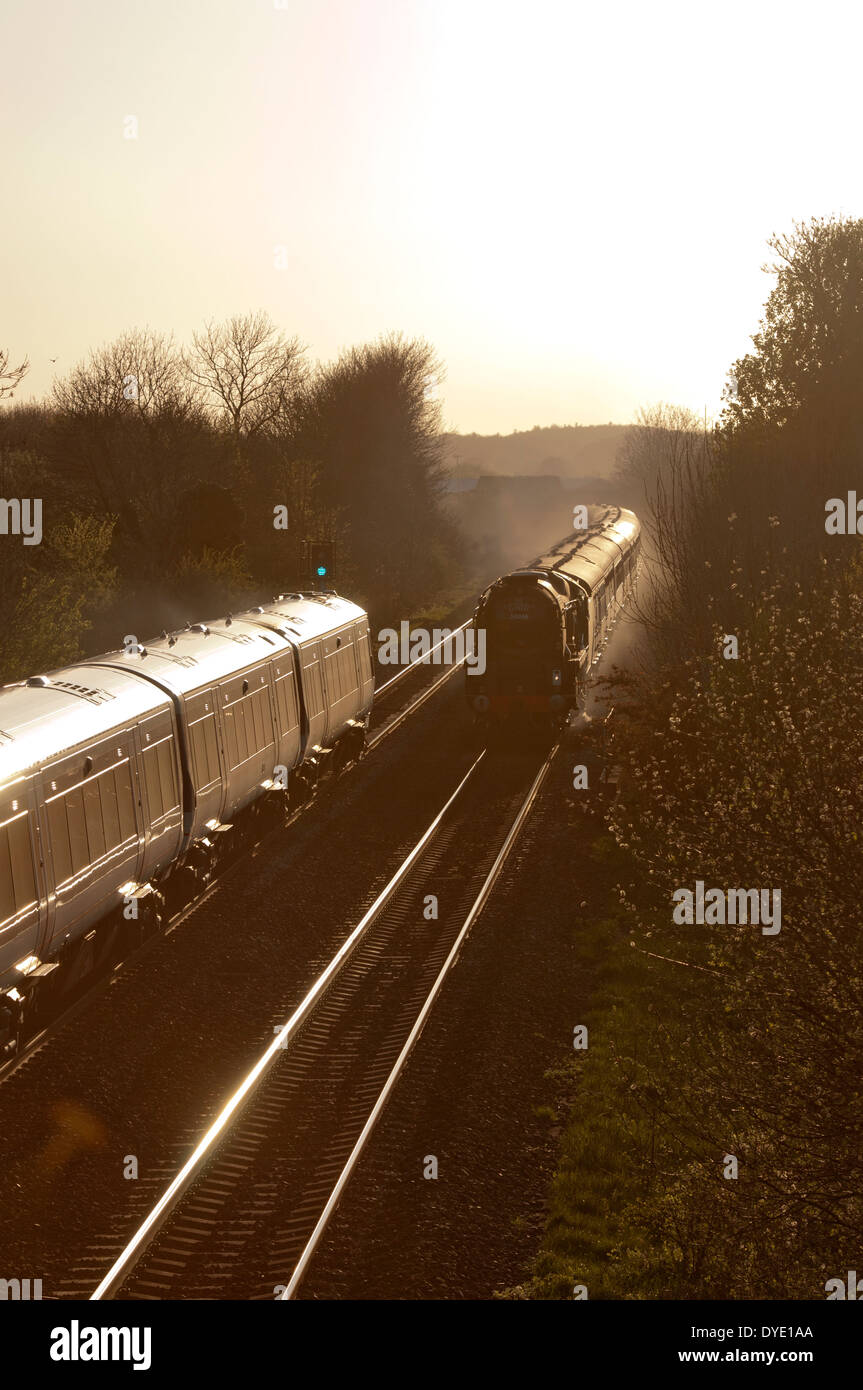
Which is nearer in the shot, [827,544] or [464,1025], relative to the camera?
[464,1025]

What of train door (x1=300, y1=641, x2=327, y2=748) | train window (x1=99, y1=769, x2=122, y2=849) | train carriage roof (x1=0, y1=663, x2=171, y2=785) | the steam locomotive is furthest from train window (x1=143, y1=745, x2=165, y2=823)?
the steam locomotive

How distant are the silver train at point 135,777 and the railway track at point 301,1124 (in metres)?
2.59

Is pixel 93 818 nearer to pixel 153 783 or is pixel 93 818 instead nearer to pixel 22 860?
pixel 22 860

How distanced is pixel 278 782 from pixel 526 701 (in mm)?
8533

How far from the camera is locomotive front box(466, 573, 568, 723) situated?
29.4m

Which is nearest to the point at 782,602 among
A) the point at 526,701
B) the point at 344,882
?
the point at 526,701

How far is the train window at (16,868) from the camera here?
12.2 m

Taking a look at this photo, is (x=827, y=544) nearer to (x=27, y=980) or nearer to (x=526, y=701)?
(x=526, y=701)

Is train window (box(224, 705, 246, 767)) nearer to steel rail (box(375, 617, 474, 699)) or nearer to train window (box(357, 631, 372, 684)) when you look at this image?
train window (box(357, 631, 372, 684))

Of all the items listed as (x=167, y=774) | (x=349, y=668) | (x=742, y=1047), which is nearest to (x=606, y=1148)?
(x=742, y=1047)

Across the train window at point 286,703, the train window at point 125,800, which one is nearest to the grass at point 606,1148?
the train window at point 125,800

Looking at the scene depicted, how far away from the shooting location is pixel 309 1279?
32.5 feet

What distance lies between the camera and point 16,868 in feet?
40.9

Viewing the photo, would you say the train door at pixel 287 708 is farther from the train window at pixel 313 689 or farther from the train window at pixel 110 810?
the train window at pixel 110 810
